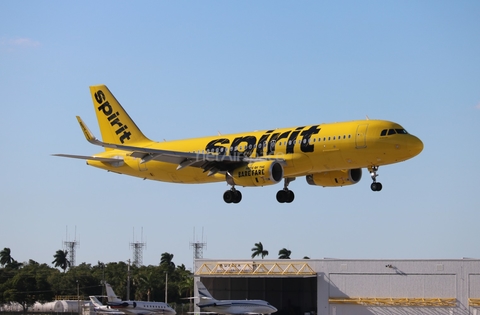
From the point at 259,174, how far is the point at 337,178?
7476mm

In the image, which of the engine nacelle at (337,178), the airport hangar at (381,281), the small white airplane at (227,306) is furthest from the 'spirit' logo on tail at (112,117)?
the airport hangar at (381,281)

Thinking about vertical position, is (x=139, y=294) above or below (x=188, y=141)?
below

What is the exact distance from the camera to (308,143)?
54.3 m

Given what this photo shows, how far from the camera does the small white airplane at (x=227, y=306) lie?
268ft

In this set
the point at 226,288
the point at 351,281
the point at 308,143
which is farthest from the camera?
the point at 226,288

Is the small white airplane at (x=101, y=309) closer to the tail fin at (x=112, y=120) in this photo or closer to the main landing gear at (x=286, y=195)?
the tail fin at (x=112, y=120)

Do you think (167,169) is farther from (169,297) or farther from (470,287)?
(169,297)

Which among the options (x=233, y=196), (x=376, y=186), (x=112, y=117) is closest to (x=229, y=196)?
(x=233, y=196)

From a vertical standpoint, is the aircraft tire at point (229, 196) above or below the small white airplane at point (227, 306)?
above

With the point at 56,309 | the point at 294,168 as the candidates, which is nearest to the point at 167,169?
the point at 294,168

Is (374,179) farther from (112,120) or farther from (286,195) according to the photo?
(112,120)

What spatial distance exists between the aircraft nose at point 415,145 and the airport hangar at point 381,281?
22648 millimetres

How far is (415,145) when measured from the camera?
5169cm

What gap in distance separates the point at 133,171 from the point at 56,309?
63.2 meters
